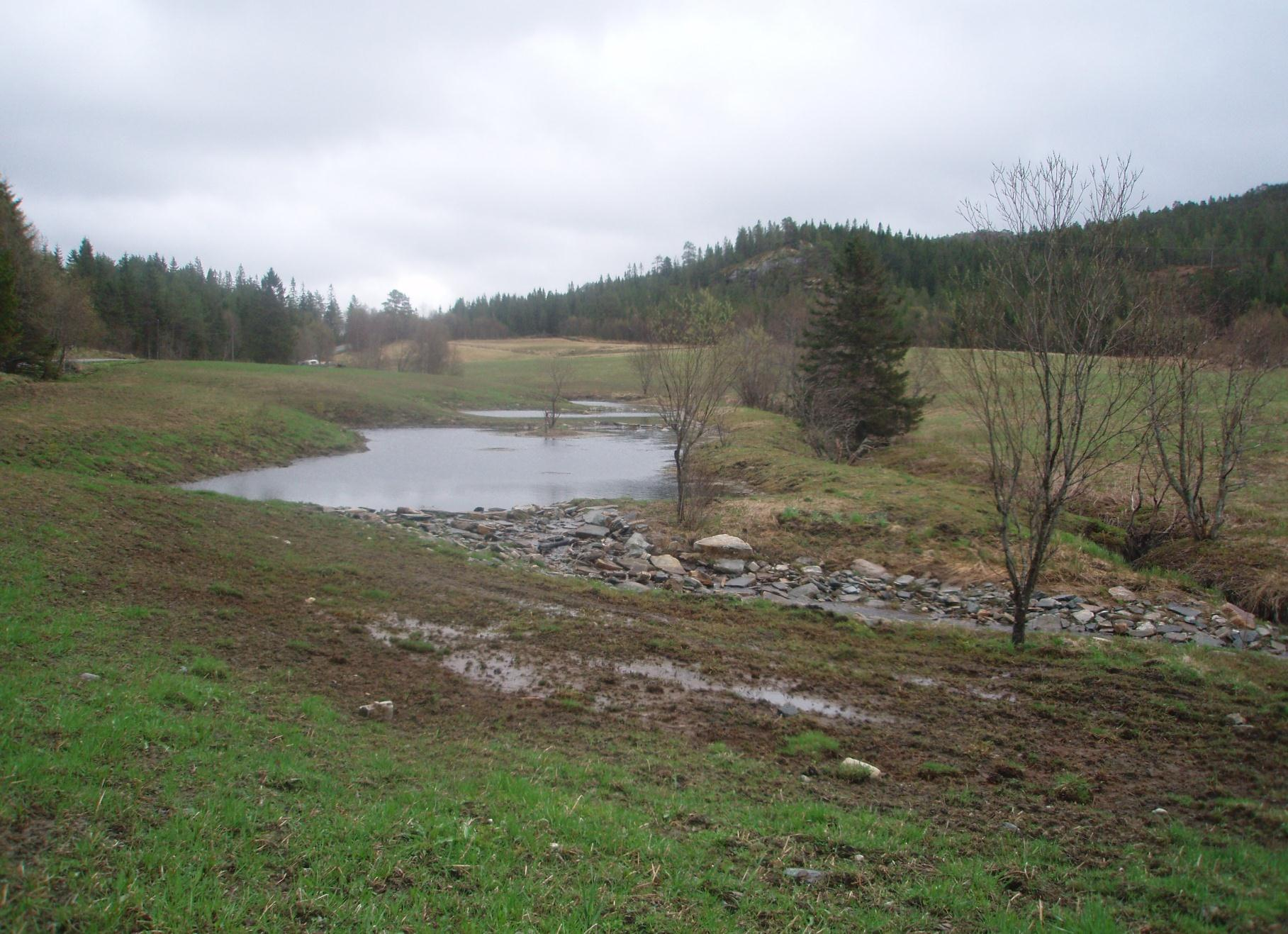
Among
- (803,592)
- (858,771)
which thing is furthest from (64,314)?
(858,771)

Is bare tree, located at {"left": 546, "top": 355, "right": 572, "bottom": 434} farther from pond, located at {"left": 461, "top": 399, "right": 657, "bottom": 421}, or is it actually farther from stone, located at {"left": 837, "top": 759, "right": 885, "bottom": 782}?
stone, located at {"left": 837, "top": 759, "right": 885, "bottom": 782}

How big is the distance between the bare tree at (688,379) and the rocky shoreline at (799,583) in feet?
6.34

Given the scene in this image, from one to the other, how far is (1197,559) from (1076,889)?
14.9m

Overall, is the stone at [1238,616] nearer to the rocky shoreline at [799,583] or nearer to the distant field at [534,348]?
the rocky shoreline at [799,583]

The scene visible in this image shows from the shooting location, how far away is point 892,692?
28.9 feet

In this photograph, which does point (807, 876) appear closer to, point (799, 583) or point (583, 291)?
point (799, 583)

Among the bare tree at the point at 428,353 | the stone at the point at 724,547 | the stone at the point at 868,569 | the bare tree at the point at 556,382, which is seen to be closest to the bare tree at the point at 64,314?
the bare tree at the point at 556,382

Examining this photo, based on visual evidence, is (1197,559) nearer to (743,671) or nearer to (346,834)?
(743,671)

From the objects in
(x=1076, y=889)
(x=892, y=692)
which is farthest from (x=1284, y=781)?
(x=892, y=692)

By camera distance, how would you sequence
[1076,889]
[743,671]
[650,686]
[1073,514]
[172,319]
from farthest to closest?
[172,319], [1073,514], [743,671], [650,686], [1076,889]

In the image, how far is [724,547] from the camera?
1777 cm

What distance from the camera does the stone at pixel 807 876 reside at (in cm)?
443

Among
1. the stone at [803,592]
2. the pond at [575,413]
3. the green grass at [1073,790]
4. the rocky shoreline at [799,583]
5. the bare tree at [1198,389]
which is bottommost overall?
the stone at [803,592]

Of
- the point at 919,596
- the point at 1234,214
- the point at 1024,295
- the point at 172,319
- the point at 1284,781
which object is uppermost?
the point at 1234,214
